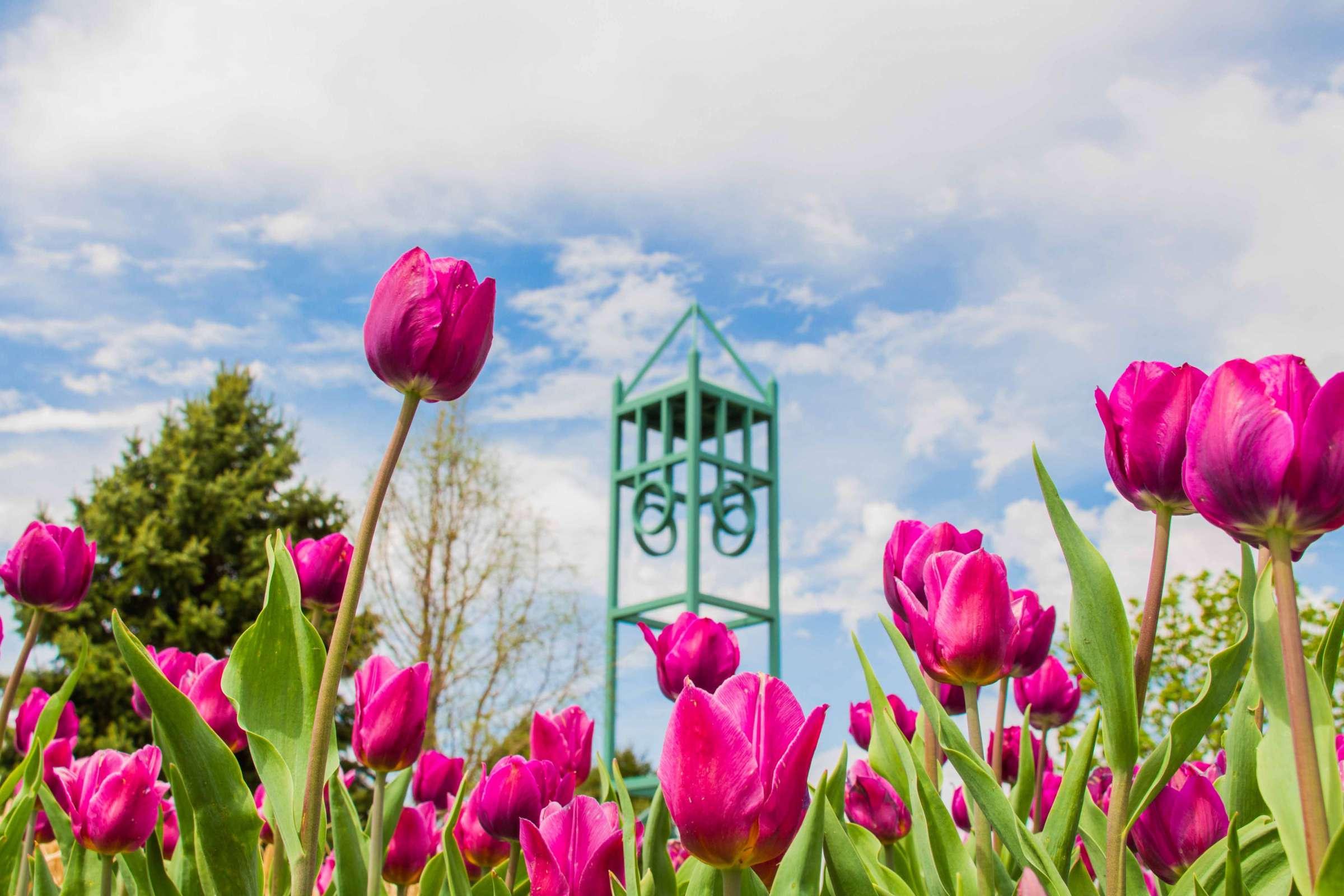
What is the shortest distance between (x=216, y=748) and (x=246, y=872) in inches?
5.4

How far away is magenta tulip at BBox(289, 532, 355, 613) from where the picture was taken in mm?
1817

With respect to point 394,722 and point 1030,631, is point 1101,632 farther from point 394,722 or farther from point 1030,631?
point 394,722

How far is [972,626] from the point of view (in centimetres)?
118

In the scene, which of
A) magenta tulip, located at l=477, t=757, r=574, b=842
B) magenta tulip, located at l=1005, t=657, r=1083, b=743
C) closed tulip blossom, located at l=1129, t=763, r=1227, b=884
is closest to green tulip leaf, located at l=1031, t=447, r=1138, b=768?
closed tulip blossom, located at l=1129, t=763, r=1227, b=884

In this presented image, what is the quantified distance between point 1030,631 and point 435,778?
122 centimetres

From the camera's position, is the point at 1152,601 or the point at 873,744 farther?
the point at 873,744

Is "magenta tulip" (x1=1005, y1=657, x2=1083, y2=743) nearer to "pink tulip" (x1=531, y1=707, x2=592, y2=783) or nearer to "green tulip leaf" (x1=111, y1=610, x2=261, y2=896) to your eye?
"pink tulip" (x1=531, y1=707, x2=592, y2=783)

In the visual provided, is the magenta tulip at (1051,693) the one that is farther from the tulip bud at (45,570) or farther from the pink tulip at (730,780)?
the tulip bud at (45,570)

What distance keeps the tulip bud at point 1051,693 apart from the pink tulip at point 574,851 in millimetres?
1256

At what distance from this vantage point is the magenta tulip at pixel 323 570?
5.96ft

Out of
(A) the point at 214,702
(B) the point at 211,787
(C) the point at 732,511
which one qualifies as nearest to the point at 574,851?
(B) the point at 211,787

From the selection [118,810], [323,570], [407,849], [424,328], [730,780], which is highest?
→ [424,328]

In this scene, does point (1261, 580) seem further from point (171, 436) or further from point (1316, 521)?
point (171, 436)

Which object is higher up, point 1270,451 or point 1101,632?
point 1270,451
